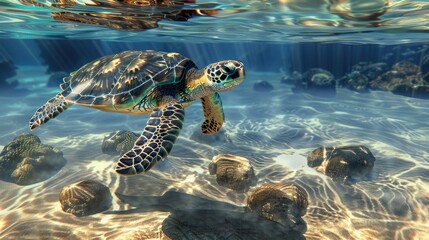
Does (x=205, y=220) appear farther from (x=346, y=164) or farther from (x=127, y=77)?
(x=346, y=164)

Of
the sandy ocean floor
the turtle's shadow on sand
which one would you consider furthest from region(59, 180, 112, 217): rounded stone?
the turtle's shadow on sand

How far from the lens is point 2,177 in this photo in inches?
246

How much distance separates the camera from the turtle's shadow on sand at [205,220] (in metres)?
3.83

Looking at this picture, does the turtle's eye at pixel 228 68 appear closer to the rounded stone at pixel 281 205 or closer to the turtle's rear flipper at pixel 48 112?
the rounded stone at pixel 281 205

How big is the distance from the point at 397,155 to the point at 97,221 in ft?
25.8

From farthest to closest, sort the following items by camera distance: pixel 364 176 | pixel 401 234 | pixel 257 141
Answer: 1. pixel 257 141
2. pixel 364 176
3. pixel 401 234

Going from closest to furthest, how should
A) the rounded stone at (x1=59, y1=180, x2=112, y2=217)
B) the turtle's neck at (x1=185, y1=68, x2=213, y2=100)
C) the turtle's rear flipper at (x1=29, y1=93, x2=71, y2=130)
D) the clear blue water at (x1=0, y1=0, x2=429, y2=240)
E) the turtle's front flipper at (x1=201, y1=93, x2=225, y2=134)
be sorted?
the clear blue water at (x1=0, y1=0, x2=429, y2=240) → the rounded stone at (x1=59, y1=180, x2=112, y2=217) → the turtle's neck at (x1=185, y1=68, x2=213, y2=100) → the turtle's front flipper at (x1=201, y1=93, x2=225, y2=134) → the turtle's rear flipper at (x1=29, y1=93, x2=71, y2=130)

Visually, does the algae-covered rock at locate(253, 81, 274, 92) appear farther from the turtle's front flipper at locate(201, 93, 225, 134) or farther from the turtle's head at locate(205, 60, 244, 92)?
the turtle's head at locate(205, 60, 244, 92)

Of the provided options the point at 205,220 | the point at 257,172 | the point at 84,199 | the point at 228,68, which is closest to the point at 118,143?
the point at 84,199

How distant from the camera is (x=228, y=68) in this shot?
449cm

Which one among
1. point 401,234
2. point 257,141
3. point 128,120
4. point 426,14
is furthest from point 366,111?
point 128,120

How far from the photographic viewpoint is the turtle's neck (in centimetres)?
488

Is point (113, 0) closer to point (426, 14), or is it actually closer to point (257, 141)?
point (257, 141)

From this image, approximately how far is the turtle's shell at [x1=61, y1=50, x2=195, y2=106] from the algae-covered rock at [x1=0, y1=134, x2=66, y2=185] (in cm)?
191
